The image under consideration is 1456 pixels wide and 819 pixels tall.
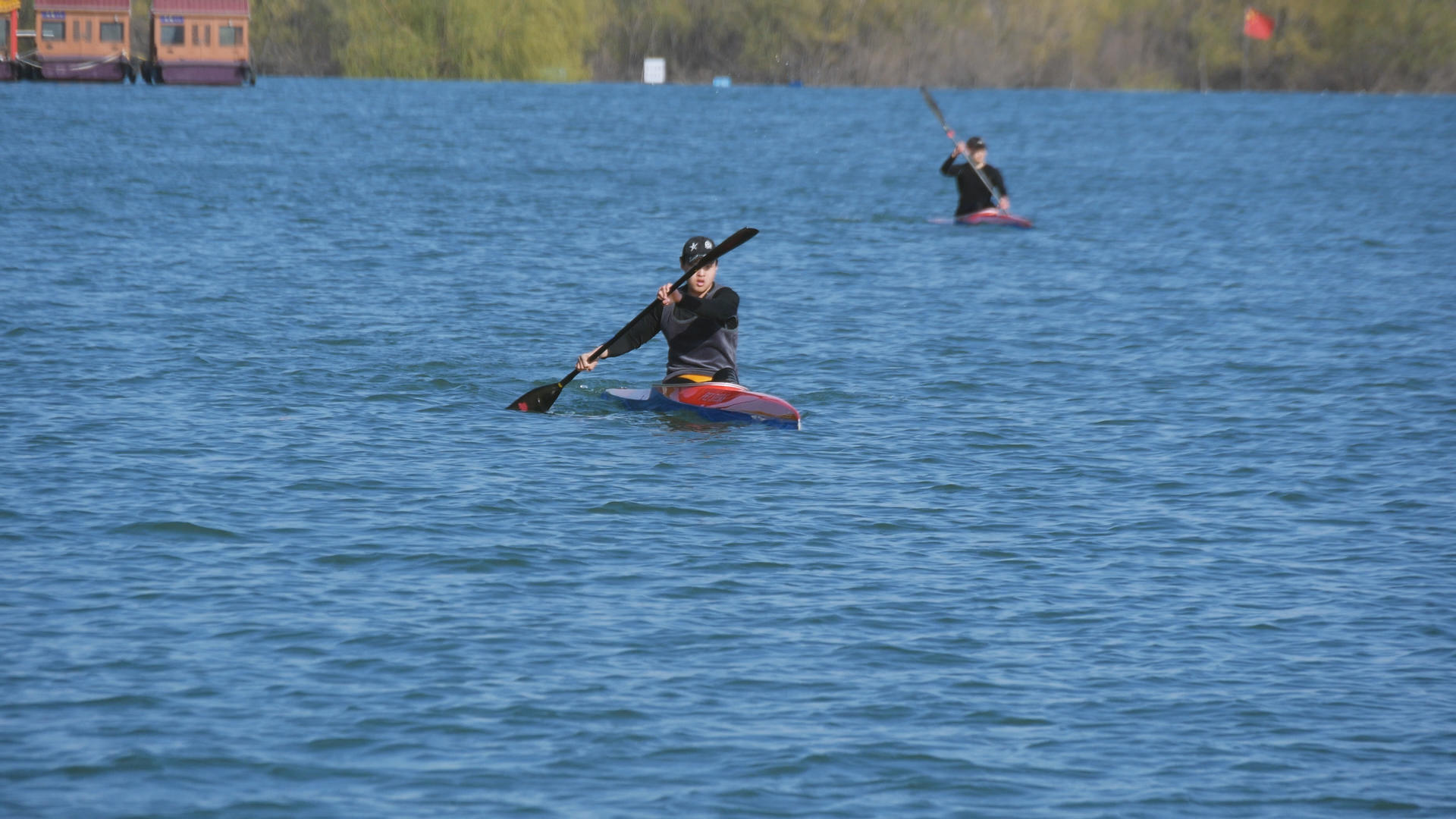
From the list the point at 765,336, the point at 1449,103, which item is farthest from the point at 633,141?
the point at 1449,103

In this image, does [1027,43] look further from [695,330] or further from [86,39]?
[695,330]

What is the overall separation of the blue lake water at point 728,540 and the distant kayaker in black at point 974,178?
2058mm

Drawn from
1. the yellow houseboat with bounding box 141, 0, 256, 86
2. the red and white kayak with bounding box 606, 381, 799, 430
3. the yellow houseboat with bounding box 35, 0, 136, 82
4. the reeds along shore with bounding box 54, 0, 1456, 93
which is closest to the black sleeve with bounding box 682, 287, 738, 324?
the red and white kayak with bounding box 606, 381, 799, 430

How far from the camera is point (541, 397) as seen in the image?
16.1 metres

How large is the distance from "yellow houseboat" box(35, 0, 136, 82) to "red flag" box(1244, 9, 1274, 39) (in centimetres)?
7332

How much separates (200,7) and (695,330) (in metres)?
83.7

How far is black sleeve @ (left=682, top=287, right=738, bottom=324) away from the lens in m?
14.9

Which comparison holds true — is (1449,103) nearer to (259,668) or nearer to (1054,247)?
(1054,247)

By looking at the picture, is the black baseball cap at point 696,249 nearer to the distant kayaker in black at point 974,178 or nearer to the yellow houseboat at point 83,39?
the distant kayaker in black at point 974,178

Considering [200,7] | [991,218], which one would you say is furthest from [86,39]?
[991,218]

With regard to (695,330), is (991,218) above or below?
above

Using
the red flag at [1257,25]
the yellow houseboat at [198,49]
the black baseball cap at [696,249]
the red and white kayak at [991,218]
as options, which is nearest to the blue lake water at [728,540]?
the black baseball cap at [696,249]

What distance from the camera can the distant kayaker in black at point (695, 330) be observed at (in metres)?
14.9

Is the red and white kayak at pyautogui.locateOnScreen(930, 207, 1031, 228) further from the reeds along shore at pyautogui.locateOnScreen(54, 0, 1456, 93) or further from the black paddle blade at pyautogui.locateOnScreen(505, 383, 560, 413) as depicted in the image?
the reeds along shore at pyautogui.locateOnScreen(54, 0, 1456, 93)
